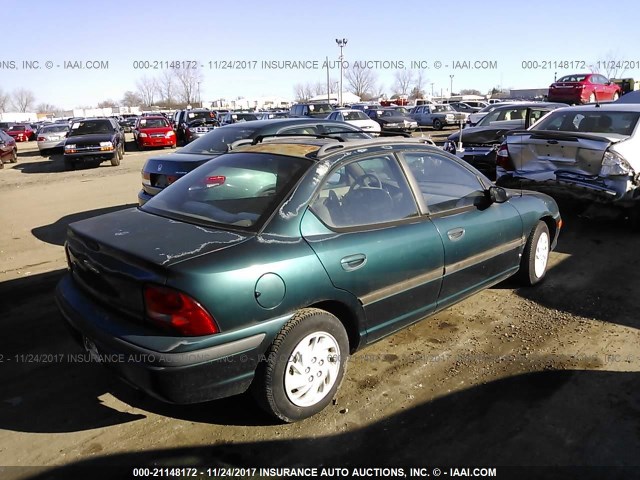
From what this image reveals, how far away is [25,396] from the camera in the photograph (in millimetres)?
3297

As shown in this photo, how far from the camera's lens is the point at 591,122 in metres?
7.39

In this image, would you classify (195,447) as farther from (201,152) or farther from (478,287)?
(201,152)

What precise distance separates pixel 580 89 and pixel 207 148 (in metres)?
20.7

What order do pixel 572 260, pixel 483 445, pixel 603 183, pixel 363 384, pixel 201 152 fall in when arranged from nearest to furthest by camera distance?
pixel 483 445 < pixel 363 384 < pixel 572 260 < pixel 603 183 < pixel 201 152

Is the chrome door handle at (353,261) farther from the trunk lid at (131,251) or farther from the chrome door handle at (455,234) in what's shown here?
the chrome door handle at (455,234)

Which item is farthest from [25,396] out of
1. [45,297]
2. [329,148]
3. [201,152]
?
[201,152]

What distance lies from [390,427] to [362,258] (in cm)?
102

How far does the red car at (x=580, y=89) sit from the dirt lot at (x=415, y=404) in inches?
823

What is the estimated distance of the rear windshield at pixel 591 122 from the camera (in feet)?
22.6

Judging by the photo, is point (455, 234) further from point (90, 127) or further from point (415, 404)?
point (90, 127)

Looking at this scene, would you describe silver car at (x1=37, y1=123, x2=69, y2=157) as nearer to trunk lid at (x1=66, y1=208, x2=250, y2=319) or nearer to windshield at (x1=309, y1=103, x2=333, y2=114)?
windshield at (x1=309, y1=103, x2=333, y2=114)

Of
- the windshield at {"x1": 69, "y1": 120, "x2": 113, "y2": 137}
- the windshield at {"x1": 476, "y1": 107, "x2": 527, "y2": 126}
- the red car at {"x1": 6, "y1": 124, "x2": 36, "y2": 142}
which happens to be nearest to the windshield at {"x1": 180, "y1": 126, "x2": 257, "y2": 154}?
the windshield at {"x1": 476, "y1": 107, "x2": 527, "y2": 126}

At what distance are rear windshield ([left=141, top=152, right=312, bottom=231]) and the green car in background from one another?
0.04ft

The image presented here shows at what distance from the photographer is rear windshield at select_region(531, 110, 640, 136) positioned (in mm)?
6902
